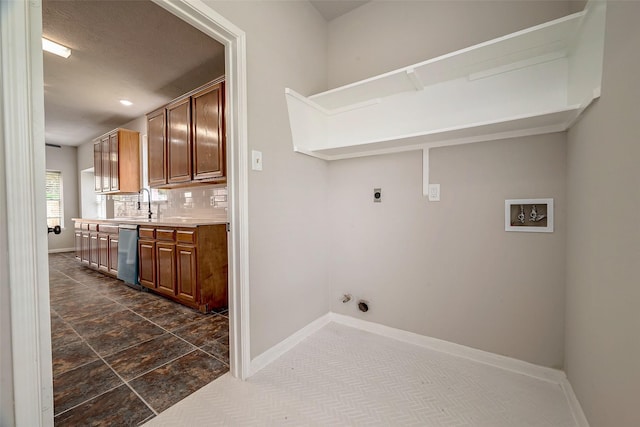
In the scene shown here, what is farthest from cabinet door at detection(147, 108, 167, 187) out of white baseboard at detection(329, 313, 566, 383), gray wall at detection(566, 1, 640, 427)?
gray wall at detection(566, 1, 640, 427)

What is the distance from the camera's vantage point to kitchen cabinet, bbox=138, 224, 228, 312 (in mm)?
2535

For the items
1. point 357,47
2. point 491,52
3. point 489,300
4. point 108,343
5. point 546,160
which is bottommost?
point 108,343

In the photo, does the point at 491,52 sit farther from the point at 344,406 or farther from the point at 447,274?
the point at 344,406

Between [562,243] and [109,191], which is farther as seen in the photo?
[109,191]

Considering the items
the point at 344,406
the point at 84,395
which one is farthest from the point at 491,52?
the point at 84,395

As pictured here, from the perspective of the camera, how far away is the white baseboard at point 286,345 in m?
1.66

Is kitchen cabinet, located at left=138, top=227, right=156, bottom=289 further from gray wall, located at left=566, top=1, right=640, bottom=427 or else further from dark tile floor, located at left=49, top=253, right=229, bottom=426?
gray wall, located at left=566, top=1, right=640, bottom=427

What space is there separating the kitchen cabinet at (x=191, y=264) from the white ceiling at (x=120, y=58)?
5.50ft

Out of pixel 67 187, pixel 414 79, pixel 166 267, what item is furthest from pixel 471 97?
pixel 67 187

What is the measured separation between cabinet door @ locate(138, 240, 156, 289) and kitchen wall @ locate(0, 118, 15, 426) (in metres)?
2.32

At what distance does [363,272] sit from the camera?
7.09ft

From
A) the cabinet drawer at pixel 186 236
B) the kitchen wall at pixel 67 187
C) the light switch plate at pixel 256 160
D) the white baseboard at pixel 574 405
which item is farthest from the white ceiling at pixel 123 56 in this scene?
the white baseboard at pixel 574 405

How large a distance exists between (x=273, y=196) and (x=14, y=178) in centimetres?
114

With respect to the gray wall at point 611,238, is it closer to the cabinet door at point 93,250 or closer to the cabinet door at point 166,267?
the cabinet door at point 166,267
